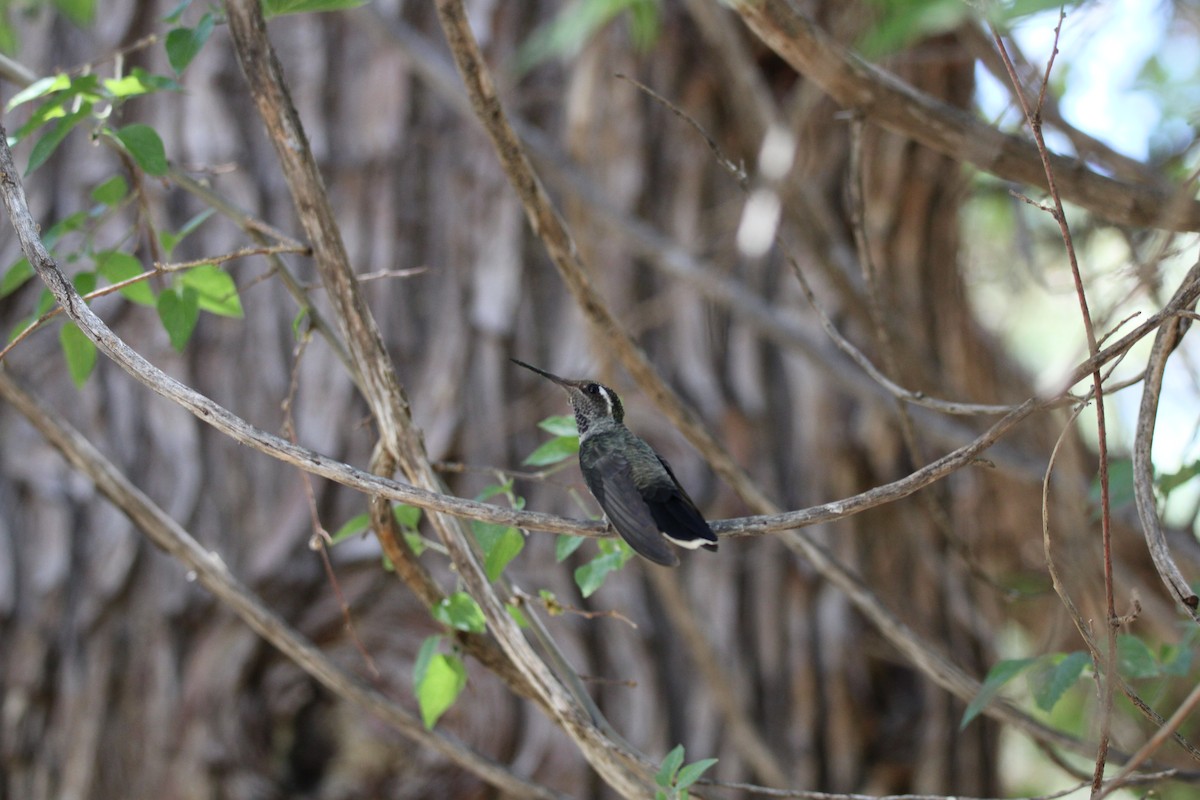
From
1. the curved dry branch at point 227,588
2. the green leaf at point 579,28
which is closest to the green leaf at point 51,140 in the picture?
the curved dry branch at point 227,588

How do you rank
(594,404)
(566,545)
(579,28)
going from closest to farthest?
(566,545)
(579,28)
(594,404)

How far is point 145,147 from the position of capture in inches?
70.8

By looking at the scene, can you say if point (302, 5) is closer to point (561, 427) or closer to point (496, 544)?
point (561, 427)

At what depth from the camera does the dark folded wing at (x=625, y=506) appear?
1861 millimetres

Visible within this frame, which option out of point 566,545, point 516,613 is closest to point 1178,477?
point 566,545

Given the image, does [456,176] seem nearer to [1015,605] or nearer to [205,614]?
[205,614]

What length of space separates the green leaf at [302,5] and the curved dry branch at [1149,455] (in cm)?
135

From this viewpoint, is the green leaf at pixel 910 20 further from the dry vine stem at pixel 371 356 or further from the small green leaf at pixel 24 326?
the small green leaf at pixel 24 326

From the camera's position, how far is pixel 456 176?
4.04 meters

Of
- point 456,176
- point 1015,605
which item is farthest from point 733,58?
point 1015,605

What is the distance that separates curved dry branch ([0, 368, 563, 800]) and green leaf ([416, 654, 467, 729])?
0.46 ft

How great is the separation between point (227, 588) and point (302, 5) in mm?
1075

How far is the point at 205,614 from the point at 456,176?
5.71 ft

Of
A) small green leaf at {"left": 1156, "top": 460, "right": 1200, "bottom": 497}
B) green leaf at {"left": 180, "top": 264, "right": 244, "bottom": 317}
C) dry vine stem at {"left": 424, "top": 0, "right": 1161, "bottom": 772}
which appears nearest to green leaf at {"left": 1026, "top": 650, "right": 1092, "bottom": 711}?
dry vine stem at {"left": 424, "top": 0, "right": 1161, "bottom": 772}
